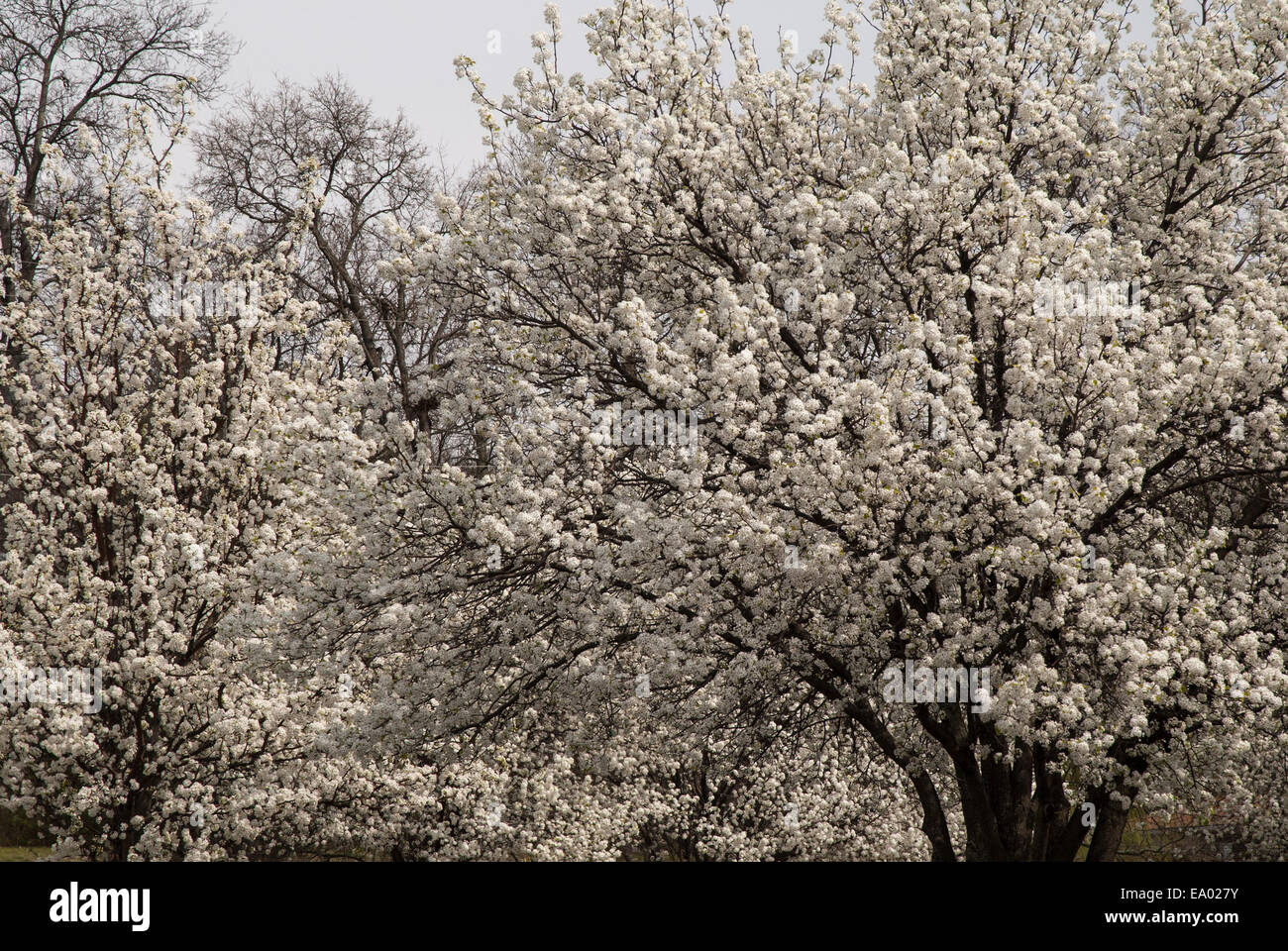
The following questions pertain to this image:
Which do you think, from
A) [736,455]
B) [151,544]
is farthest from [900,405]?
[151,544]

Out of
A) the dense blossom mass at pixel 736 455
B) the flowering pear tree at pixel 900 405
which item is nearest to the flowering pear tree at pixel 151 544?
the dense blossom mass at pixel 736 455

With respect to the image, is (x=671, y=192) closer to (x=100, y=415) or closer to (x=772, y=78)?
(x=772, y=78)

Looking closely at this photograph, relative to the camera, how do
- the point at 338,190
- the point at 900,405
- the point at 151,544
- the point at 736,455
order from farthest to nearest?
the point at 338,190 < the point at 151,544 < the point at 736,455 < the point at 900,405

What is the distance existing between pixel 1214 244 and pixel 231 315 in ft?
32.7

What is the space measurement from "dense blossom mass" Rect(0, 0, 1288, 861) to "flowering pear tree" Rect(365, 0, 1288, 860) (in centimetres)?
5

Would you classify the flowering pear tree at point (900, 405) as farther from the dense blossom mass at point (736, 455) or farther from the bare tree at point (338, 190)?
the bare tree at point (338, 190)

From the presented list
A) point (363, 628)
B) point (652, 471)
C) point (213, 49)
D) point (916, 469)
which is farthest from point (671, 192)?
point (213, 49)

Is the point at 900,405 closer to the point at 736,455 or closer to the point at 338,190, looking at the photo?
the point at 736,455

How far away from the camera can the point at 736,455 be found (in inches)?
356

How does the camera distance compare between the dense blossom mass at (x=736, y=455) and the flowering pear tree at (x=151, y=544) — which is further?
the flowering pear tree at (x=151, y=544)

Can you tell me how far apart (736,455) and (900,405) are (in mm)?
1480

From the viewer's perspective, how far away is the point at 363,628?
9711mm

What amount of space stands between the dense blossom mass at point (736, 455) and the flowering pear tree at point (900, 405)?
55 millimetres

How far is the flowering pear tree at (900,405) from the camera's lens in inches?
315
